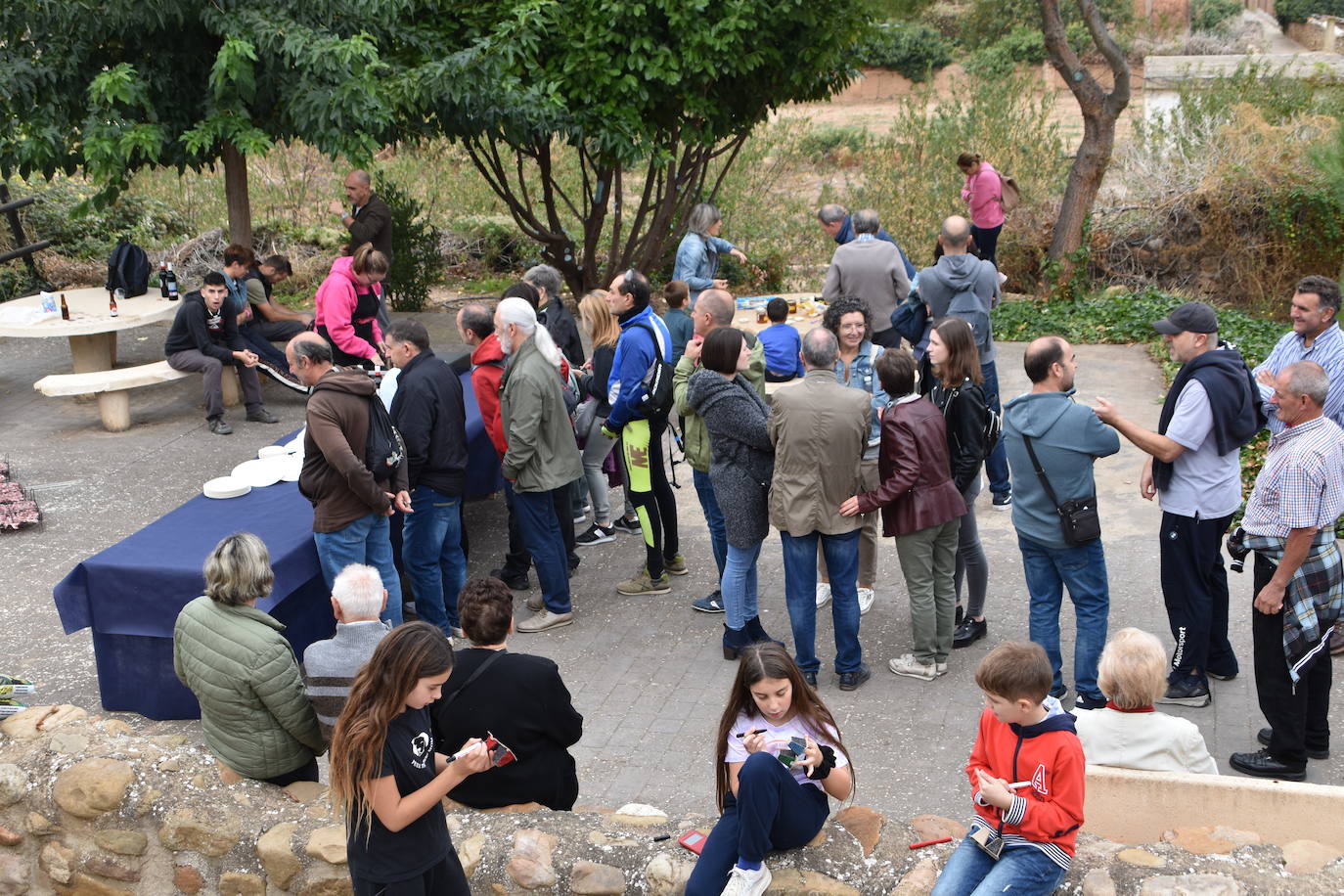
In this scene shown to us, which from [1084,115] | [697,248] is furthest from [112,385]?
[1084,115]

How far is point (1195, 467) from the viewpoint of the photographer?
17.5 ft

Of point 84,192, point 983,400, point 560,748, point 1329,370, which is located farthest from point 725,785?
point 84,192

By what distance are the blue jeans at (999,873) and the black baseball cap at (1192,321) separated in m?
2.64

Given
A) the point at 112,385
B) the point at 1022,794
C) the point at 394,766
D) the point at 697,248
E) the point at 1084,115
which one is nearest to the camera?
the point at 394,766

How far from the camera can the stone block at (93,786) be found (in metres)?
4.35

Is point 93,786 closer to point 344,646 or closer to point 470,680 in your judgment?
point 344,646

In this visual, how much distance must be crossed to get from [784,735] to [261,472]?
12.9ft

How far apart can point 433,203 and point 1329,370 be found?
1338 cm

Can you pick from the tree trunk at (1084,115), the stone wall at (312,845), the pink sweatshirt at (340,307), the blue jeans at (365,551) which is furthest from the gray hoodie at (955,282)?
the tree trunk at (1084,115)

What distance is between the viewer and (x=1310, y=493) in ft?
15.4

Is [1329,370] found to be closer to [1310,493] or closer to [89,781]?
[1310,493]

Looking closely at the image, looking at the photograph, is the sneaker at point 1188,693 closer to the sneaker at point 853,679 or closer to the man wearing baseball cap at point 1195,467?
the man wearing baseball cap at point 1195,467

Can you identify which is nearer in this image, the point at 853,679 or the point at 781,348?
the point at 853,679

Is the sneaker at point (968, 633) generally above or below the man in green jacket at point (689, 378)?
below
